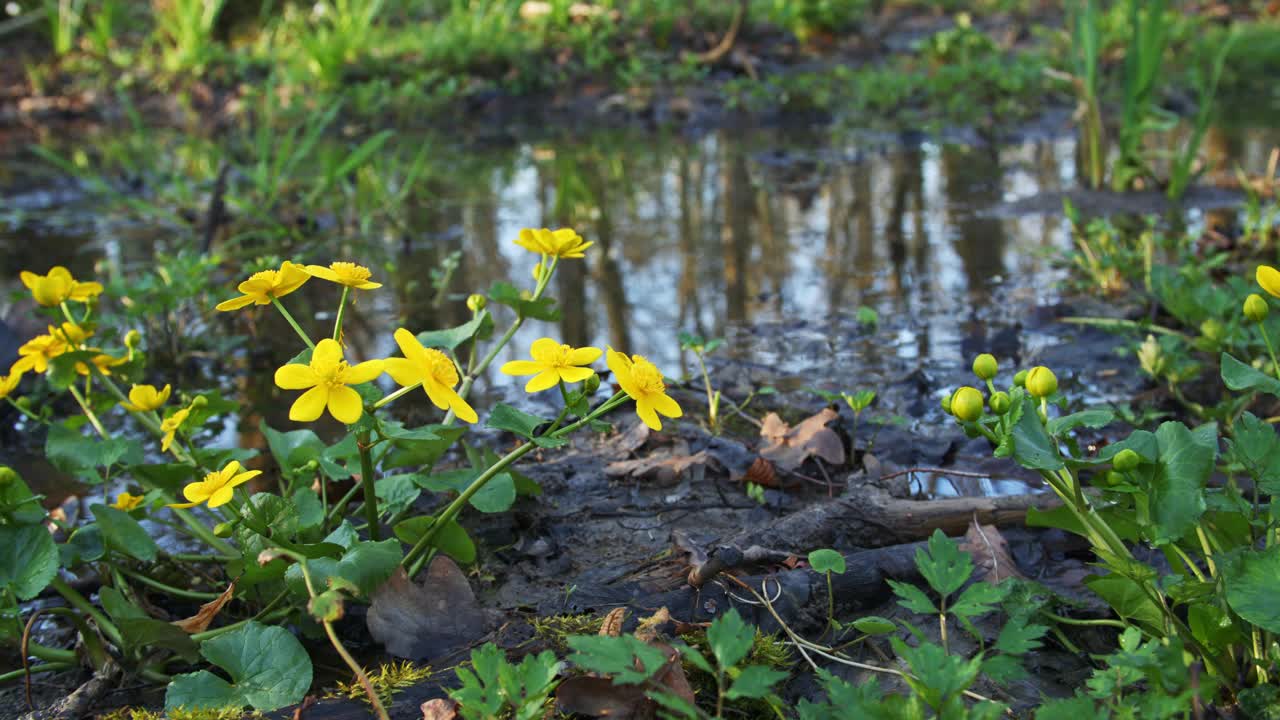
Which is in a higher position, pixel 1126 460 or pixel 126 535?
pixel 1126 460

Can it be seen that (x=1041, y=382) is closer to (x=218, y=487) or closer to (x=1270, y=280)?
(x=1270, y=280)

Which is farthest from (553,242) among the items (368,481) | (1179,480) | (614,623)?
(1179,480)

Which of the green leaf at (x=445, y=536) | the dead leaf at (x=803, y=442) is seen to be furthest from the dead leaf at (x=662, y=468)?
the green leaf at (x=445, y=536)

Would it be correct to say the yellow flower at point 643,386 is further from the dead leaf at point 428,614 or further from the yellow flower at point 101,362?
the yellow flower at point 101,362

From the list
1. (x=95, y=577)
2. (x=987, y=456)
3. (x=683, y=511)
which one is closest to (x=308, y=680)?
(x=95, y=577)

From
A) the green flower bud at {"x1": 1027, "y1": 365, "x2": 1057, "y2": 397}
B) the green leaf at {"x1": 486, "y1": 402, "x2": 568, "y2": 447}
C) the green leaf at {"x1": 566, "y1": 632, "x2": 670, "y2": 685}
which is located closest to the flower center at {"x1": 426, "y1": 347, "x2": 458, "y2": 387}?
the green leaf at {"x1": 486, "y1": 402, "x2": 568, "y2": 447}

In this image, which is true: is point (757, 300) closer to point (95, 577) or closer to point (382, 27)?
point (95, 577)

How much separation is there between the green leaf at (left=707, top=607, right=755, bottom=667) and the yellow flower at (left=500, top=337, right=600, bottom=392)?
1.15 ft

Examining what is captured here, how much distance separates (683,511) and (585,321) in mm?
1445

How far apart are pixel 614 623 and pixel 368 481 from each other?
0.40 m

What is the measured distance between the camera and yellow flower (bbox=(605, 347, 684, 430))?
4.23 feet

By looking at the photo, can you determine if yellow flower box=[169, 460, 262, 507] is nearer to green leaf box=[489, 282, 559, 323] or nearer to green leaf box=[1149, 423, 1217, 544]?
green leaf box=[489, 282, 559, 323]

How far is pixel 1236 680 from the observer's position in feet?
4.10

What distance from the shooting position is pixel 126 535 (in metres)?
1.51
